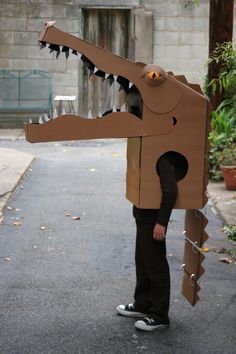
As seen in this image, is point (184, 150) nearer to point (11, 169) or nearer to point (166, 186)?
point (166, 186)

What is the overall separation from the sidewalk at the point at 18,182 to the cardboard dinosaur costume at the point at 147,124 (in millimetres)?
3544

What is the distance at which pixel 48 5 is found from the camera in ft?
52.9

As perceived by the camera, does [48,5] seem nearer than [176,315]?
No

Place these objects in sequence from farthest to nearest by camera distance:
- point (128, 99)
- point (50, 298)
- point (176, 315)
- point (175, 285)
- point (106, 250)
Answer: point (106, 250) < point (175, 285) < point (50, 298) < point (176, 315) < point (128, 99)

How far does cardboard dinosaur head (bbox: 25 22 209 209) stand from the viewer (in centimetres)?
424

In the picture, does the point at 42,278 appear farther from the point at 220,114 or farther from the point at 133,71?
the point at 220,114

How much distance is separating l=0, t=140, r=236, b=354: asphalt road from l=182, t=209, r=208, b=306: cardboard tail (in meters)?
0.24

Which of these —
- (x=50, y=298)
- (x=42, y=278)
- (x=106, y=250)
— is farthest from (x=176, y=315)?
(x=106, y=250)

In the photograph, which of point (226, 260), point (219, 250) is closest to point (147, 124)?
point (226, 260)

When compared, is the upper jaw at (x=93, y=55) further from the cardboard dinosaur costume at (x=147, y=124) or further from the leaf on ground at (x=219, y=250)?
the leaf on ground at (x=219, y=250)

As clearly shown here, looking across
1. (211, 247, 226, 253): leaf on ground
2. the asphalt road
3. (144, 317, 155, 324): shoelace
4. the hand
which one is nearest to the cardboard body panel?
the hand

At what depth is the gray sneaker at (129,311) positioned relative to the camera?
4.91 metres

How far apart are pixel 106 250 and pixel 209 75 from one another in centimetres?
501

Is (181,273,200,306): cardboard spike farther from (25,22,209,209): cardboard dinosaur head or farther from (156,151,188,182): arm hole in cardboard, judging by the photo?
(156,151,188,182): arm hole in cardboard
